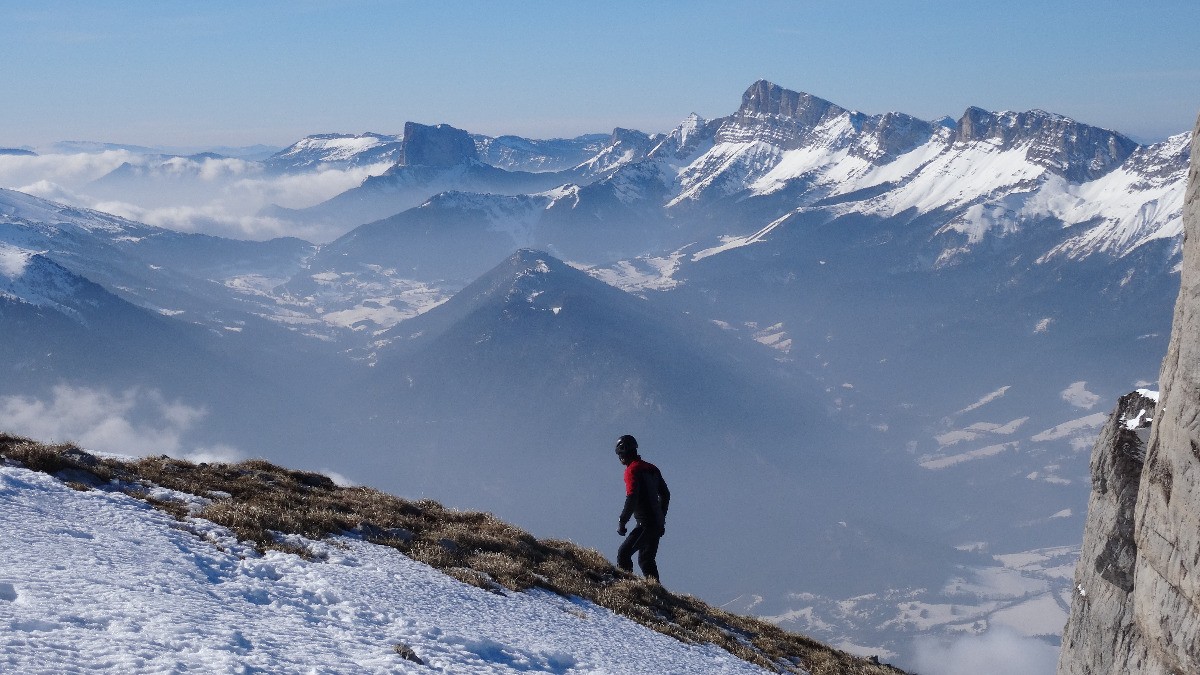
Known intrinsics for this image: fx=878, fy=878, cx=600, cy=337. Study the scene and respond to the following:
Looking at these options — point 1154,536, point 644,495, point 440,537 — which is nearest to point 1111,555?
point 1154,536

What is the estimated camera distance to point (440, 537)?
2062 cm

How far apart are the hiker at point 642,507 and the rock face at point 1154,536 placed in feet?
34.6

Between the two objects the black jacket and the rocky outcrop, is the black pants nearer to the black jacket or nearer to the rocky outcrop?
the black jacket

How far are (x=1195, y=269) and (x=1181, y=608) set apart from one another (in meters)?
4.90

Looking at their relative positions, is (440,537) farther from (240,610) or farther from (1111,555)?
(1111,555)

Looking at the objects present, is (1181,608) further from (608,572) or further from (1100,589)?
(608,572)

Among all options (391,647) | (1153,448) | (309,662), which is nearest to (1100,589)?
(1153,448)

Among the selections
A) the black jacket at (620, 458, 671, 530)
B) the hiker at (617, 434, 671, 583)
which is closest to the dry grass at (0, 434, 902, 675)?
the hiker at (617, 434, 671, 583)

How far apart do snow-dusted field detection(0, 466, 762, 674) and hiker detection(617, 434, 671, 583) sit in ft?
17.5

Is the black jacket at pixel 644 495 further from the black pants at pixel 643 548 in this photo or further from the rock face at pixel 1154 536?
the rock face at pixel 1154 536

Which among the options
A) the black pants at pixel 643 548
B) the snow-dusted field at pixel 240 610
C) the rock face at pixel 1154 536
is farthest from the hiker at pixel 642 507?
the rock face at pixel 1154 536

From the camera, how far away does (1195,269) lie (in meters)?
13.0

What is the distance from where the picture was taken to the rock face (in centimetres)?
1229

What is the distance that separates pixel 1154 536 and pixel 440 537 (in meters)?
14.3
